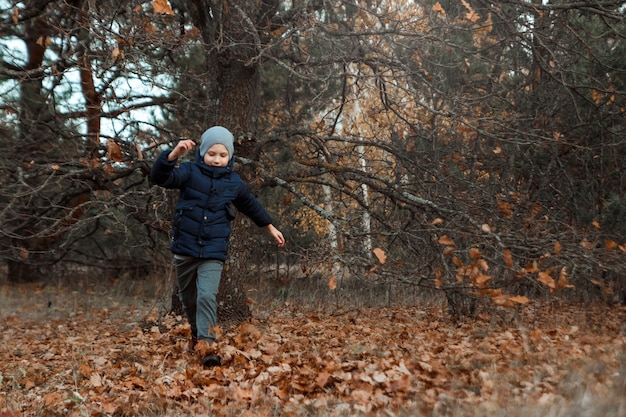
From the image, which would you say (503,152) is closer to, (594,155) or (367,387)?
(594,155)

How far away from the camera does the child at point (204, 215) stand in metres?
5.04

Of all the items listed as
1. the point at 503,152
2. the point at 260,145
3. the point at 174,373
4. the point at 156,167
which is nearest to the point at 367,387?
the point at 174,373

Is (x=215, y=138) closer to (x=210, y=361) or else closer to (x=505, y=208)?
(x=210, y=361)

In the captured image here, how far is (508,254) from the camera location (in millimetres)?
4891

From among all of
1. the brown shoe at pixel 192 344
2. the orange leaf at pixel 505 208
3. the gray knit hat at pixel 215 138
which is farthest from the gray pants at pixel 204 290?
the orange leaf at pixel 505 208

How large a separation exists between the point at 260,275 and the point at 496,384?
866cm

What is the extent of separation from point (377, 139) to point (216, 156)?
2.74m

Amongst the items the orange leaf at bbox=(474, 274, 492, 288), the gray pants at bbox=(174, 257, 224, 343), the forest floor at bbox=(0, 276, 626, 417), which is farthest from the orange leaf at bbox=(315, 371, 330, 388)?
the orange leaf at bbox=(474, 274, 492, 288)

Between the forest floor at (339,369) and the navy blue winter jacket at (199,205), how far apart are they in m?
0.83

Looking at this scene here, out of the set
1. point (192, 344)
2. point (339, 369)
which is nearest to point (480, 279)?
point (339, 369)

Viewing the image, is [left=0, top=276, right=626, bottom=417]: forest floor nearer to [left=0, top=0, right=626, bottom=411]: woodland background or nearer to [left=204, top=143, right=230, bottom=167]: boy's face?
[left=0, top=0, right=626, bottom=411]: woodland background

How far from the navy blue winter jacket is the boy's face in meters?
0.03

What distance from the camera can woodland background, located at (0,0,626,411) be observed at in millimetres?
5996

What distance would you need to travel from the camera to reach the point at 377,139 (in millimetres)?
7426
